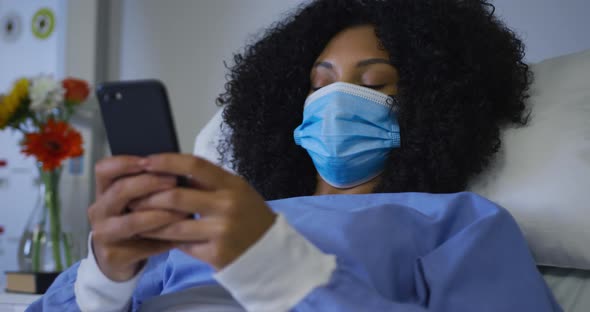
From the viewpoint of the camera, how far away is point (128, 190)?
1.67 feet

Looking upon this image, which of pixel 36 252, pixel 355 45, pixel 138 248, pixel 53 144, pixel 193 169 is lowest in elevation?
pixel 36 252

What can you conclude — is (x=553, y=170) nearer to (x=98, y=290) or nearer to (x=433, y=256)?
(x=433, y=256)

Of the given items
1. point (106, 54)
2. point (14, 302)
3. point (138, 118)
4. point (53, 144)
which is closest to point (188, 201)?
point (138, 118)

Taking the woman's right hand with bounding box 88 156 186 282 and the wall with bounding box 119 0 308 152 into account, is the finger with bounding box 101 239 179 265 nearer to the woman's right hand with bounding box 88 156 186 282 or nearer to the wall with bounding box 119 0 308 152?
the woman's right hand with bounding box 88 156 186 282

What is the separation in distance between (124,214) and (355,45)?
0.65 meters

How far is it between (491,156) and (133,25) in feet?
4.59

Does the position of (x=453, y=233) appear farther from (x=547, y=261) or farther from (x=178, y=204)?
(x=178, y=204)

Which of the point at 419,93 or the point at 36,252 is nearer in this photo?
the point at 419,93

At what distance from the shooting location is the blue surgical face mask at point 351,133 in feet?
3.17

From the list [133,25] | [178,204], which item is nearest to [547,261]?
[178,204]

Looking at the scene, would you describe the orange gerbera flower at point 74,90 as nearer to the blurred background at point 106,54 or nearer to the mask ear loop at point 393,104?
the blurred background at point 106,54

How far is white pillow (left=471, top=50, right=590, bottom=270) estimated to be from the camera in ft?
2.79

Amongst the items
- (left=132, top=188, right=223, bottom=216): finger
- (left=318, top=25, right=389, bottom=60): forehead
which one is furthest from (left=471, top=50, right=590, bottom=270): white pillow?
(left=132, top=188, right=223, bottom=216): finger

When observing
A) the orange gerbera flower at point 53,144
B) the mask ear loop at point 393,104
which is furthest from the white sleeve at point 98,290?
the orange gerbera flower at point 53,144
